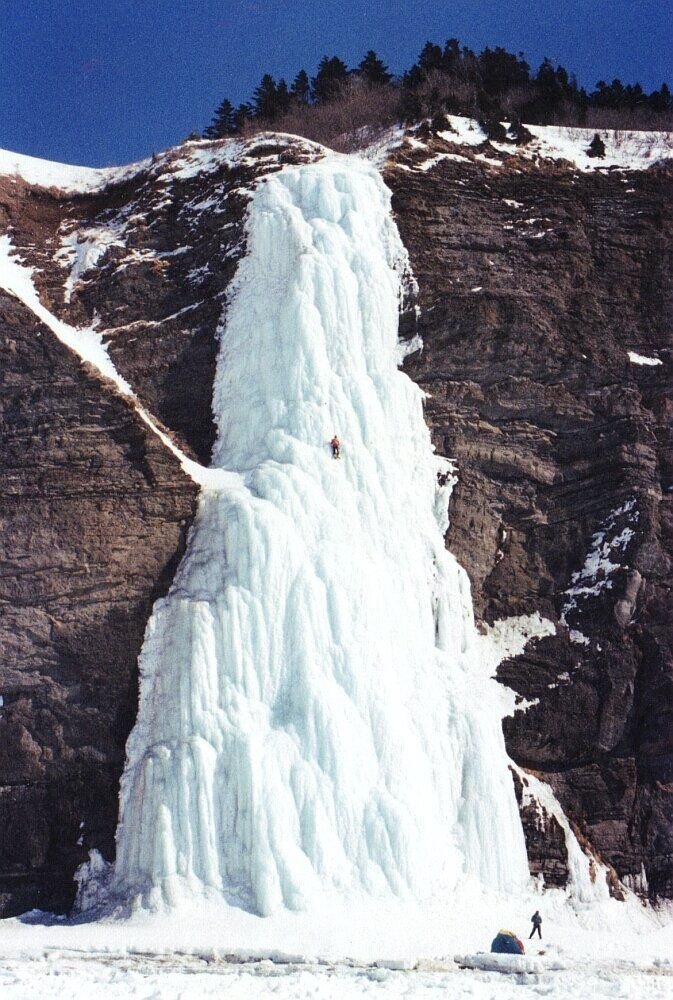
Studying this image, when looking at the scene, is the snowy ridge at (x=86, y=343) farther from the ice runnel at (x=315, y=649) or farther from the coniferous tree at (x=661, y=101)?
the coniferous tree at (x=661, y=101)

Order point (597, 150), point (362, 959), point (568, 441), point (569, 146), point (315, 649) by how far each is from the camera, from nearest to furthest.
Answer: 1. point (362, 959)
2. point (315, 649)
3. point (568, 441)
4. point (597, 150)
5. point (569, 146)

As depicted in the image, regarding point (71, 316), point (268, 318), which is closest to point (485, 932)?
point (268, 318)

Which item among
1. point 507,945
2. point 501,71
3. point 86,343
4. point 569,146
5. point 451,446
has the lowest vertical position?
point 507,945

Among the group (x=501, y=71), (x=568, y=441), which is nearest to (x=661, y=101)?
(x=501, y=71)

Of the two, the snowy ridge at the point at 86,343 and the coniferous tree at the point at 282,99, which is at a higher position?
the coniferous tree at the point at 282,99

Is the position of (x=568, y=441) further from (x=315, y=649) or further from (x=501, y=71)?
(x=501, y=71)

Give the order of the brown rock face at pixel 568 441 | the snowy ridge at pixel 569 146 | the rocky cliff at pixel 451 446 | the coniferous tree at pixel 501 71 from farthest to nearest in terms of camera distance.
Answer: the coniferous tree at pixel 501 71 → the snowy ridge at pixel 569 146 → the brown rock face at pixel 568 441 → the rocky cliff at pixel 451 446

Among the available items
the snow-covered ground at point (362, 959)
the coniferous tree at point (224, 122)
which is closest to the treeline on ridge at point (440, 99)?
the coniferous tree at point (224, 122)

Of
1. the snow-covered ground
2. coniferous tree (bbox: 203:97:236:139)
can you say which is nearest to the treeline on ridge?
coniferous tree (bbox: 203:97:236:139)
